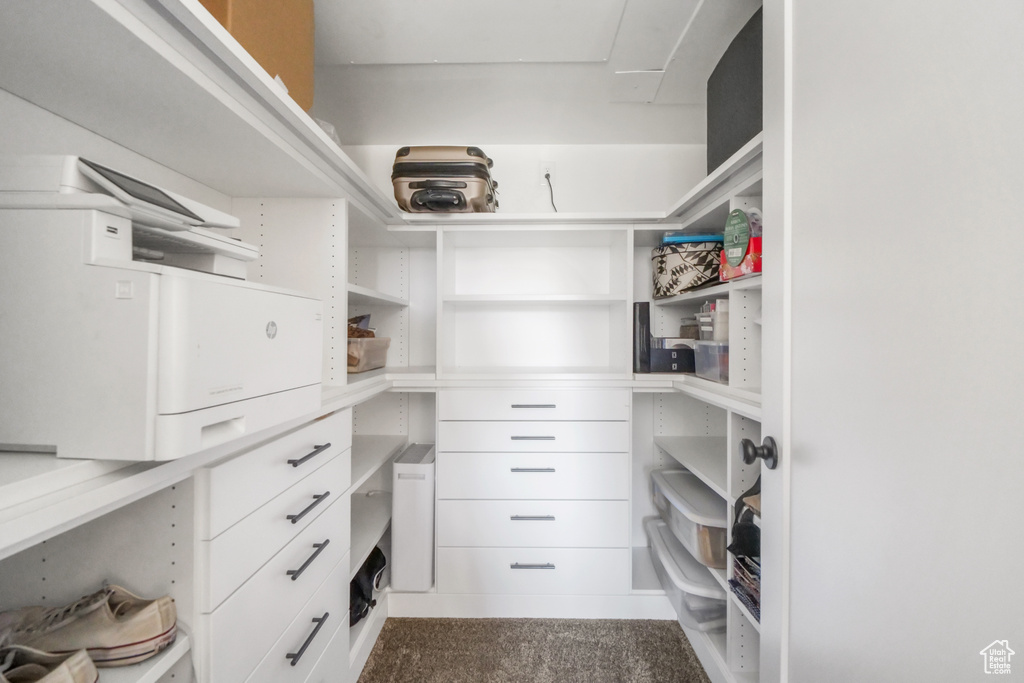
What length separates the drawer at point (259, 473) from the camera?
0.66 meters

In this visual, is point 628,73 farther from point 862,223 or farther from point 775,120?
point 862,223

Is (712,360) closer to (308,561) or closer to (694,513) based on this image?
(694,513)

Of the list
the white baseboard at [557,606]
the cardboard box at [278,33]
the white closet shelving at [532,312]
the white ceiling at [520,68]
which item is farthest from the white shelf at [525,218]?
the white baseboard at [557,606]

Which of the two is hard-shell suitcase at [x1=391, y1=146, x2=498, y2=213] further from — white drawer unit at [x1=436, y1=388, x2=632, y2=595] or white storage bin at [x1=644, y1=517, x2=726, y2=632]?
white storage bin at [x1=644, y1=517, x2=726, y2=632]

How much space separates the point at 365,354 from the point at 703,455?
150 centimetres

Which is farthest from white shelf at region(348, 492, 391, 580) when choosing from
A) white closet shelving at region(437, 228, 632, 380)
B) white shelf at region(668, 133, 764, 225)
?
white shelf at region(668, 133, 764, 225)

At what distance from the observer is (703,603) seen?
1.41 metres

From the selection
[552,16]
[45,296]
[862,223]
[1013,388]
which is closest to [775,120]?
[862,223]

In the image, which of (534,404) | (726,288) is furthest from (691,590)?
(726,288)

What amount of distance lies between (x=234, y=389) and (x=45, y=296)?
0.24m

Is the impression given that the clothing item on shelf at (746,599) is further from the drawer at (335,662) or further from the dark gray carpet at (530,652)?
the drawer at (335,662)

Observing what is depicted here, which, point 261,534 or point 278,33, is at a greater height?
point 278,33

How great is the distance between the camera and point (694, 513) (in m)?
1.33

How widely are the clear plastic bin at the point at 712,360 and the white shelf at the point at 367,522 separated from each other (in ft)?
4.75
